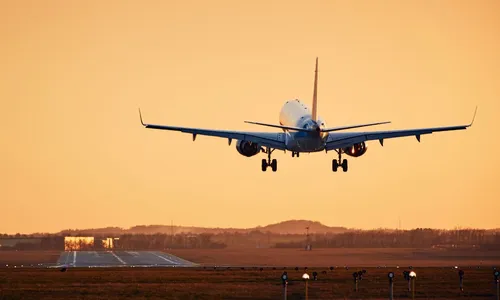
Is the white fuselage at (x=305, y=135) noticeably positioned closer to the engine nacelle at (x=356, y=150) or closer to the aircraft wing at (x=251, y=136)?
the aircraft wing at (x=251, y=136)

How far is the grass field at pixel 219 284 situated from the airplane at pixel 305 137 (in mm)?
12585

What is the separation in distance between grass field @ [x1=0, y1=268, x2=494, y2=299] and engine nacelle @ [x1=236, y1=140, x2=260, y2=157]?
12.5 m

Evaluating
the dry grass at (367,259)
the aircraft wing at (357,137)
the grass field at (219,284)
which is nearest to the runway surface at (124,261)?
the dry grass at (367,259)

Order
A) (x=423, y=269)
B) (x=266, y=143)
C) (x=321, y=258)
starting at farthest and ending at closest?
(x=321, y=258) → (x=423, y=269) → (x=266, y=143)

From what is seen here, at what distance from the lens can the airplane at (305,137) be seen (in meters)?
101

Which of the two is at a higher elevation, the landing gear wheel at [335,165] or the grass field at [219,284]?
the landing gear wheel at [335,165]

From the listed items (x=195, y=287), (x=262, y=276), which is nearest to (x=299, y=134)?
(x=262, y=276)

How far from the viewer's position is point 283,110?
119 meters

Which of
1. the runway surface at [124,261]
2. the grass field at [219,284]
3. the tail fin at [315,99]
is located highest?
the tail fin at [315,99]

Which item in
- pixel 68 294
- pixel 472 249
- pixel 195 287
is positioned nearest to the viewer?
pixel 68 294

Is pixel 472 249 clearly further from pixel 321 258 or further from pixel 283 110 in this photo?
pixel 283 110

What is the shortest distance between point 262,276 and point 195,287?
55.0ft

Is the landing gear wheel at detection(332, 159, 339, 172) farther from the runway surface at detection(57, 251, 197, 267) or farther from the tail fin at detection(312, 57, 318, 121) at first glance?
the runway surface at detection(57, 251, 197, 267)

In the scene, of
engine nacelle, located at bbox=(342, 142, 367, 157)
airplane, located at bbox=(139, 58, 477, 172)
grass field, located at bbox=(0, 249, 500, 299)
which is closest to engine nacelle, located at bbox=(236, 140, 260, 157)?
airplane, located at bbox=(139, 58, 477, 172)
